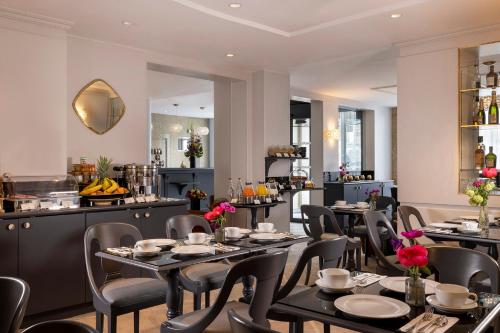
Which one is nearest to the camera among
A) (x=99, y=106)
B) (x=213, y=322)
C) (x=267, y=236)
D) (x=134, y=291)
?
(x=213, y=322)

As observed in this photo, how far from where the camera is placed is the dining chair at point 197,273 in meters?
3.27

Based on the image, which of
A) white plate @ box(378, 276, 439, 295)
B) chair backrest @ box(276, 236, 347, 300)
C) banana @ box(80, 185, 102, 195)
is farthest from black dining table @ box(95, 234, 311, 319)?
banana @ box(80, 185, 102, 195)

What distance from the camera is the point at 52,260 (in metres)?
3.81

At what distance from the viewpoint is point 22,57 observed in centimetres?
429

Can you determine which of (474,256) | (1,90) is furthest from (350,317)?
(1,90)

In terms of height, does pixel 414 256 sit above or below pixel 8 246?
above

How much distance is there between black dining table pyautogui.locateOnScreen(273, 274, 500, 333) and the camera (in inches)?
61.5

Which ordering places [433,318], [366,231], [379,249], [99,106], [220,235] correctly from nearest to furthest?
[433,318] < [220,235] < [379,249] < [99,106] < [366,231]

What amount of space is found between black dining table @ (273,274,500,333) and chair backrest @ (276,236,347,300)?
502 mm

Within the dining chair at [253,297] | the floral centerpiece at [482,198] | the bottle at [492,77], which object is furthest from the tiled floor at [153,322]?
the bottle at [492,77]

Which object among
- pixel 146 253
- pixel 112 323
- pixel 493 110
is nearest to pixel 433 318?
pixel 146 253

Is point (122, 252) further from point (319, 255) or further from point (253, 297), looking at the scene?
point (319, 255)

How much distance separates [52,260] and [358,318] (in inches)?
117

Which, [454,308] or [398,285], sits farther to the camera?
[398,285]
